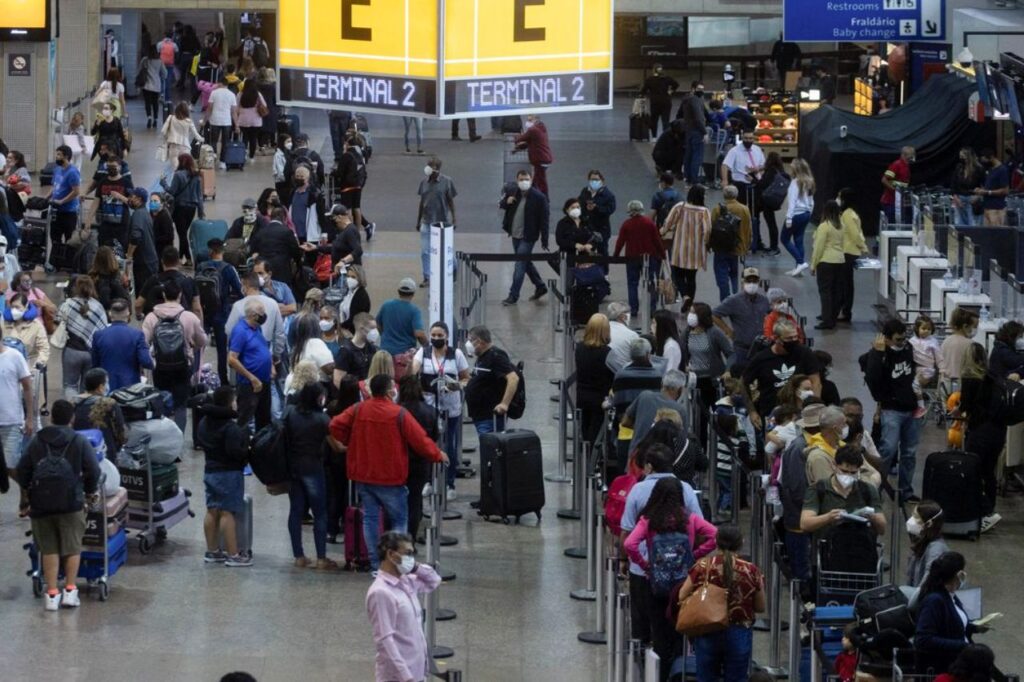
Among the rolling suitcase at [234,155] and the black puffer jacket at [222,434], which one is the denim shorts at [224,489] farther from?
the rolling suitcase at [234,155]

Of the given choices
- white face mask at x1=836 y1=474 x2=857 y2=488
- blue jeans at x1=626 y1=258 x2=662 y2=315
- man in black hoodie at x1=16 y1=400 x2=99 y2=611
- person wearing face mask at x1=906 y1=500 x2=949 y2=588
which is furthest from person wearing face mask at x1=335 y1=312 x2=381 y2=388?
blue jeans at x1=626 y1=258 x2=662 y2=315

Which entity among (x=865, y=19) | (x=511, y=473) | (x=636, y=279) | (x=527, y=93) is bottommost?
(x=511, y=473)

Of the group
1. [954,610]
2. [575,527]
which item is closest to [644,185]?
[575,527]

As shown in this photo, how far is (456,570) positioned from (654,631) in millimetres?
3037

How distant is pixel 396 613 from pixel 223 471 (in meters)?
3.75

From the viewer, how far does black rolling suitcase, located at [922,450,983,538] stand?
1531 cm

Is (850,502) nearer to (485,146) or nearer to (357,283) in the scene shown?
(357,283)

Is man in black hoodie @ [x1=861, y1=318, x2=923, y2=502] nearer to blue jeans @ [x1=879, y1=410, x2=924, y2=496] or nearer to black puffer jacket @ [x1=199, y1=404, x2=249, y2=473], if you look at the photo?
blue jeans @ [x1=879, y1=410, x2=924, y2=496]

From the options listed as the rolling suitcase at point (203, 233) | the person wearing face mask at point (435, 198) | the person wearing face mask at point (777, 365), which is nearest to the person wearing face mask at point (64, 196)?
the rolling suitcase at point (203, 233)

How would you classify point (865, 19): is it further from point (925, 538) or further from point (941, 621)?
point (941, 621)

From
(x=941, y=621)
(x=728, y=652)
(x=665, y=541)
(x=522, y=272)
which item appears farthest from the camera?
(x=522, y=272)

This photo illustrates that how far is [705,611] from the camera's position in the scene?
10609 mm

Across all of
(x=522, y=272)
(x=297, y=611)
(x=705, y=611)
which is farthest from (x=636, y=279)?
(x=705, y=611)

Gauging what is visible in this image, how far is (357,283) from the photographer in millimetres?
18906
